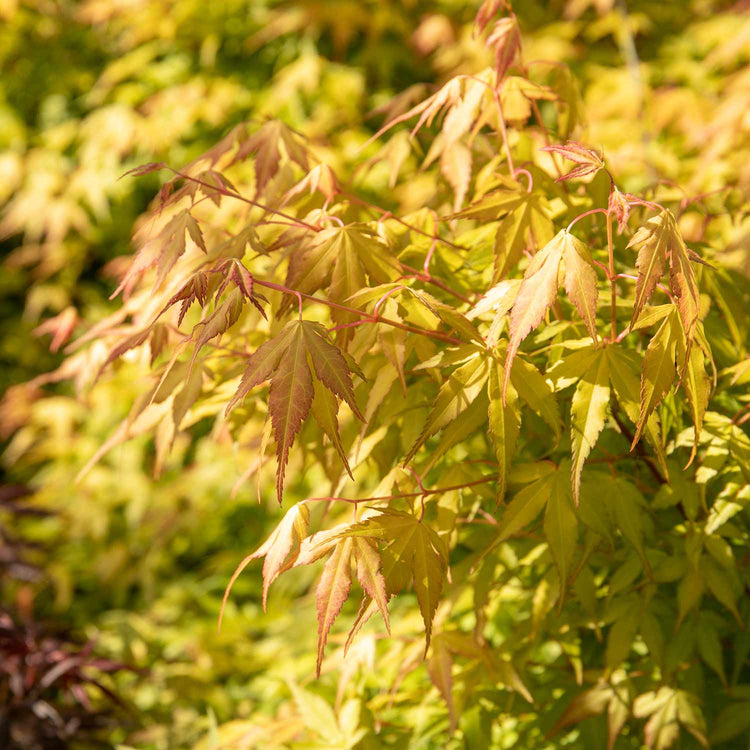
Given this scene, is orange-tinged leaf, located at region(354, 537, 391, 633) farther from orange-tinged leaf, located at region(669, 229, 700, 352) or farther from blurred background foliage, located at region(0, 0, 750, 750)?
blurred background foliage, located at region(0, 0, 750, 750)

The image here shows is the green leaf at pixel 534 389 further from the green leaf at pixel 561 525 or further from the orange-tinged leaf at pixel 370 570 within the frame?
the orange-tinged leaf at pixel 370 570

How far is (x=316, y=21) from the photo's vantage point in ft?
8.96

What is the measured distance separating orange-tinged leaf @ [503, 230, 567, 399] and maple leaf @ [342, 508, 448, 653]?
0.19m

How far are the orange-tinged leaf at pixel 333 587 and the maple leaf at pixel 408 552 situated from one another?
0.02 m

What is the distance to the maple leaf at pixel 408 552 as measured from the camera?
85 centimetres

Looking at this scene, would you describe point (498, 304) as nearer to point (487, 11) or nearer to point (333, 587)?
point (333, 587)

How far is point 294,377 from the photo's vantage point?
2.57 ft

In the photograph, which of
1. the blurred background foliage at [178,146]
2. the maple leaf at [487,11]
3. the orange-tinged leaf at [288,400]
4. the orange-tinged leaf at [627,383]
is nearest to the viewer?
the orange-tinged leaf at [288,400]

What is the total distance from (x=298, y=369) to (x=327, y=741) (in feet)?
2.28

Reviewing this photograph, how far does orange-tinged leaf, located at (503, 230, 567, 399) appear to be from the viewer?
30.5 inches

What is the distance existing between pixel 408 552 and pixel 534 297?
0.30m

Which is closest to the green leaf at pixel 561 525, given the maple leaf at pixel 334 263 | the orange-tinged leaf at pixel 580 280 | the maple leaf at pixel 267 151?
the orange-tinged leaf at pixel 580 280

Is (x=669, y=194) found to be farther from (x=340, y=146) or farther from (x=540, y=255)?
(x=340, y=146)

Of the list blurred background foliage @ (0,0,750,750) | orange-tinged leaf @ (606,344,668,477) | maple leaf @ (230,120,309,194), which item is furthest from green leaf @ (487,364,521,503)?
blurred background foliage @ (0,0,750,750)
